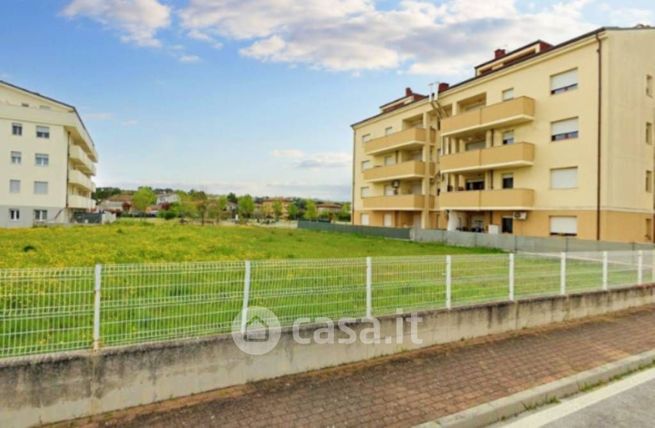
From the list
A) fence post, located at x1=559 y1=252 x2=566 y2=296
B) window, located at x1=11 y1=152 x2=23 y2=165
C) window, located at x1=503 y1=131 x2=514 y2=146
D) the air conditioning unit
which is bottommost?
fence post, located at x1=559 y1=252 x2=566 y2=296

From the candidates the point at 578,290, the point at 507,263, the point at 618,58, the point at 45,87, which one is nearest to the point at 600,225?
the point at 618,58

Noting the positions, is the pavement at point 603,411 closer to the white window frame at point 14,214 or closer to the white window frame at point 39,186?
the white window frame at point 39,186

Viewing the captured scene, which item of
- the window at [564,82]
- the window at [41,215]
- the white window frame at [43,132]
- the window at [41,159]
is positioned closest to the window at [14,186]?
the window at [41,159]

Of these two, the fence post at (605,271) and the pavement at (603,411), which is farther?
the fence post at (605,271)

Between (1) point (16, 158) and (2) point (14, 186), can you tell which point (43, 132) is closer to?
(1) point (16, 158)

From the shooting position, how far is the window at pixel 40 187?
33906mm

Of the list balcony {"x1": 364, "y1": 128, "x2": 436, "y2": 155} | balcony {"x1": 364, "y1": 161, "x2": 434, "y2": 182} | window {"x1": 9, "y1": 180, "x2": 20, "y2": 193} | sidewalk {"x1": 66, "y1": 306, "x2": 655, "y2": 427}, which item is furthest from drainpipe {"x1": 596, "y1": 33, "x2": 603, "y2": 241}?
window {"x1": 9, "y1": 180, "x2": 20, "y2": 193}

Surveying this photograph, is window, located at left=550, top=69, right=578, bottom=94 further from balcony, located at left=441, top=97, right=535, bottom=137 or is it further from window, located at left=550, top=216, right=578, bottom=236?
window, located at left=550, top=216, right=578, bottom=236

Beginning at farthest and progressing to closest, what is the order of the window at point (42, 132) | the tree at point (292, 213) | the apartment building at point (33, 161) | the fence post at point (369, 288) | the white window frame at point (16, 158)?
the tree at point (292, 213)
the window at point (42, 132)
the white window frame at point (16, 158)
the apartment building at point (33, 161)
the fence post at point (369, 288)

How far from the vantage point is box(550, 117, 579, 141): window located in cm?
1977

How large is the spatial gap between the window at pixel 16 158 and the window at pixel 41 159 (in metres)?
1.03

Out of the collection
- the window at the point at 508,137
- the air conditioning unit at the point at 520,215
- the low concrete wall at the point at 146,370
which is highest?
the window at the point at 508,137

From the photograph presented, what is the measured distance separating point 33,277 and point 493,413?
466cm

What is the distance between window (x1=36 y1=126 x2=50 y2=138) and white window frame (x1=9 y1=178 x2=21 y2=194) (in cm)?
425
